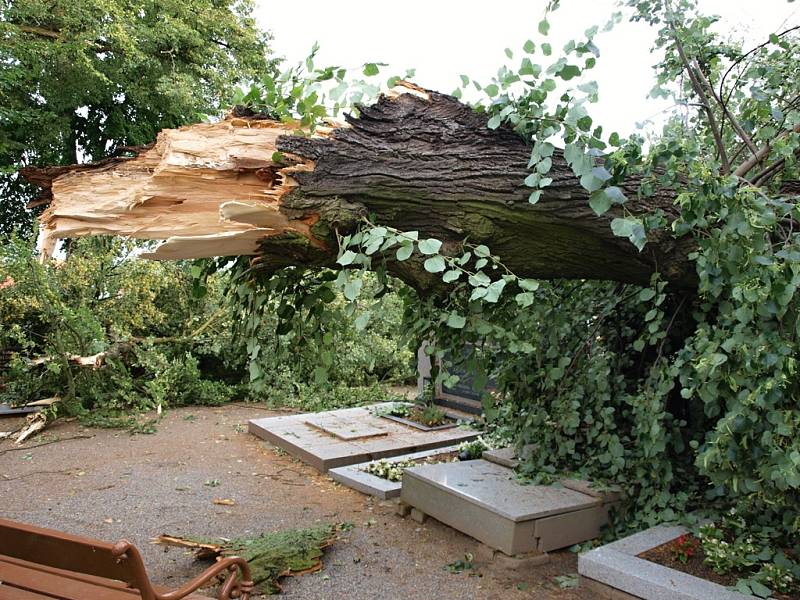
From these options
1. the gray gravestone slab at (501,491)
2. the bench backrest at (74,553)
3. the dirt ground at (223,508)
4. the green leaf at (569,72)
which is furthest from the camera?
the gray gravestone slab at (501,491)

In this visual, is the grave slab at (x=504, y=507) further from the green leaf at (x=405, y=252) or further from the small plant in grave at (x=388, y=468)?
the green leaf at (x=405, y=252)

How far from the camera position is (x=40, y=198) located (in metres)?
2.85

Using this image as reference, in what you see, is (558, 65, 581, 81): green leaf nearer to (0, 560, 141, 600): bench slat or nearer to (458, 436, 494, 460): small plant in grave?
(0, 560, 141, 600): bench slat

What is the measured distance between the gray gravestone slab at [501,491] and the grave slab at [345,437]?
1.73m

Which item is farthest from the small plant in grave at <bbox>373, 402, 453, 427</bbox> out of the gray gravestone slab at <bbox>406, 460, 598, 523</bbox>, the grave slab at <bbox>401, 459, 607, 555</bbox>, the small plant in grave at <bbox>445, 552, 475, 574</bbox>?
the small plant in grave at <bbox>445, 552, 475, 574</bbox>

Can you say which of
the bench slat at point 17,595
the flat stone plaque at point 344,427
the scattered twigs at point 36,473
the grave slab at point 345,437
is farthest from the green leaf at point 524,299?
the scattered twigs at point 36,473

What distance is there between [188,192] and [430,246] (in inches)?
40.0

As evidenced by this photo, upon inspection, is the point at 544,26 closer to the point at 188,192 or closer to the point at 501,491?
the point at 188,192

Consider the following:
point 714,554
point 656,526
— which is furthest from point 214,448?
point 714,554

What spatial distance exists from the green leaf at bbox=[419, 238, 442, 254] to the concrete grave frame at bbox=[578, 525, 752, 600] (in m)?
2.15

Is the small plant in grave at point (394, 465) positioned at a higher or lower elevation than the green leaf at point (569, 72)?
lower

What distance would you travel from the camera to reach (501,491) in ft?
14.7

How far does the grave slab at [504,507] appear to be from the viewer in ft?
13.5

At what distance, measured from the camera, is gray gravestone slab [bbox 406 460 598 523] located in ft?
13.7
